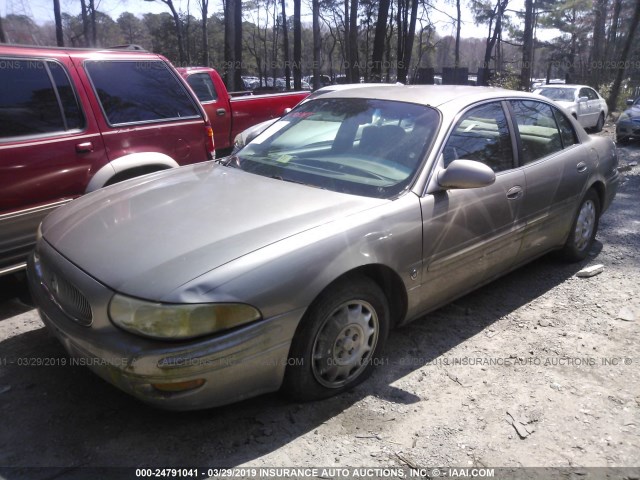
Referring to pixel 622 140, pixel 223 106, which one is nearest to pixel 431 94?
pixel 223 106

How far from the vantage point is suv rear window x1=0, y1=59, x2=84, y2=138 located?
13.2 feet

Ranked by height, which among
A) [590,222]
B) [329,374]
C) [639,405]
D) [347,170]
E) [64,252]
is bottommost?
[639,405]

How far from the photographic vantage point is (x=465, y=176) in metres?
3.13

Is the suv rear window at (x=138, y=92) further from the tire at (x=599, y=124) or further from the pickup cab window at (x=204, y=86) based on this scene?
the tire at (x=599, y=124)

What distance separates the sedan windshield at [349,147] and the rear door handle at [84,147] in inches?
50.0

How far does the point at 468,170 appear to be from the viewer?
315 cm

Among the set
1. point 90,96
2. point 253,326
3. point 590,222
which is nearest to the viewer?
point 253,326

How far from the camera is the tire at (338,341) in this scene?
8.77ft

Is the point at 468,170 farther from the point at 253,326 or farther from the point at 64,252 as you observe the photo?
the point at 64,252

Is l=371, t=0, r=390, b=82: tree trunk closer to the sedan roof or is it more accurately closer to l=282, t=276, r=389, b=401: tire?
the sedan roof

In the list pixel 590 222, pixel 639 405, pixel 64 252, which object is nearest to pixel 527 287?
pixel 590 222

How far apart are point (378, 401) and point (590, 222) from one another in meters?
3.22

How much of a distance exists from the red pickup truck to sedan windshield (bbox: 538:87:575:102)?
10.1 metres

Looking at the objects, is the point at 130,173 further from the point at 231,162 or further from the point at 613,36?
the point at 613,36
